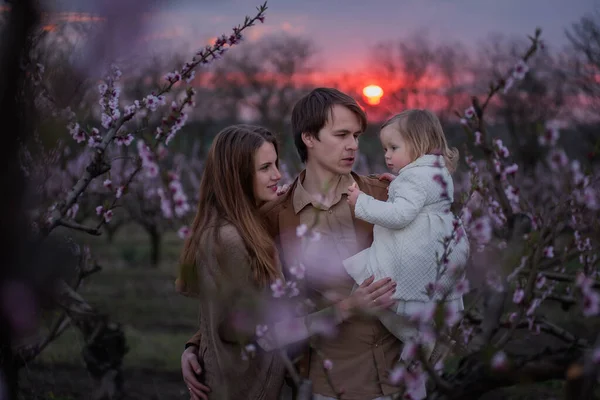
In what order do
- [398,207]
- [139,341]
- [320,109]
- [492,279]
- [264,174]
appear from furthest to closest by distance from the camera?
1. [139,341]
2. [320,109]
3. [264,174]
4. [398,207]
5. [492,279]

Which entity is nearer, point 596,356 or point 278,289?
point 596,356

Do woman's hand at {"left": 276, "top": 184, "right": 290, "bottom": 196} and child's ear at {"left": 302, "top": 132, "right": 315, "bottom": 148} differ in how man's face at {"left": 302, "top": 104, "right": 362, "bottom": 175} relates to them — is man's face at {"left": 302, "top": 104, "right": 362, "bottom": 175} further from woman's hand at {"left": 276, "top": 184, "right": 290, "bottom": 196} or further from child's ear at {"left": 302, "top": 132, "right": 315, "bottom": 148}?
woman's hand at {"left": 276, "top": 184, "right": 290, "bottom": 196}

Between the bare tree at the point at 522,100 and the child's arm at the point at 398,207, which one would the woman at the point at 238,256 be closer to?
the child's arm at the point at 398,207

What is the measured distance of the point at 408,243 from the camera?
2.68m

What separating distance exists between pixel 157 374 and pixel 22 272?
21.5ft

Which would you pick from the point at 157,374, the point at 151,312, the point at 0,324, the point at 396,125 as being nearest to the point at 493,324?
the point at 0,324

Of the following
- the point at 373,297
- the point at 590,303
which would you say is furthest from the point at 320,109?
the point at 590,303

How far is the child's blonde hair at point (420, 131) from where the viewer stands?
2889 millimetres

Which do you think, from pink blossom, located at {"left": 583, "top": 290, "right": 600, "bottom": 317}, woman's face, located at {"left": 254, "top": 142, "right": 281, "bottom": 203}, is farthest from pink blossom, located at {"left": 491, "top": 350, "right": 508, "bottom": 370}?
woman's face, located at {"left": 254, "top": 142, "right": 281, "bottom": 203}

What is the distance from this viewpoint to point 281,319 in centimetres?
232

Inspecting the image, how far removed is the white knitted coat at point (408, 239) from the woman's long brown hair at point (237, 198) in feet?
1.30

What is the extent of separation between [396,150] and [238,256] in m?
0.91

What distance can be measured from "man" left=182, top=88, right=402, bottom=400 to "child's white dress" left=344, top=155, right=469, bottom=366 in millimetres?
114

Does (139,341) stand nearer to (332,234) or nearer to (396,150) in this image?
(332,234)
